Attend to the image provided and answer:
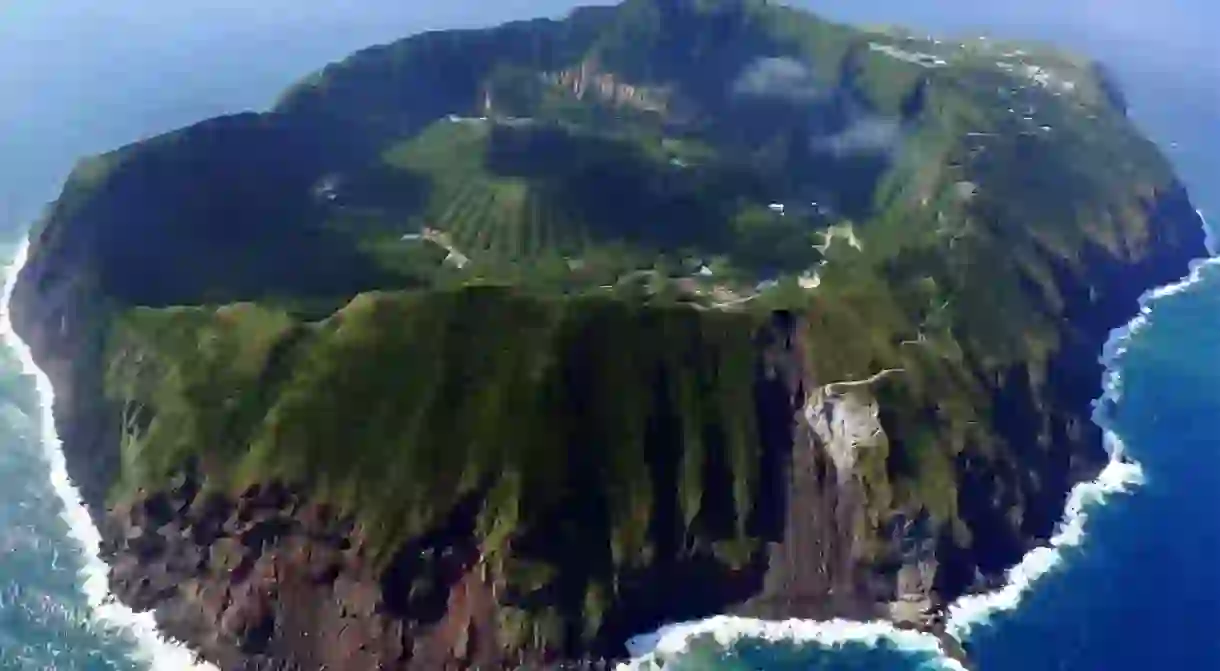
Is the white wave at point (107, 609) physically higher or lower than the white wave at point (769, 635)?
lower

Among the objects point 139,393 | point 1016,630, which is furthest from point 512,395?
point 1016,630

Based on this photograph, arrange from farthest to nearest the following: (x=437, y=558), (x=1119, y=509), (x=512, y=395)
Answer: (x=1119, y=509) → (x=512, y=395) → (x=437, y=558)

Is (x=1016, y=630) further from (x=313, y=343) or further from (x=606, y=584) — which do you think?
(x=313, y=343)

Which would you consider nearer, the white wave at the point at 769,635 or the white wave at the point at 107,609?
the white wave at the point at 107,609

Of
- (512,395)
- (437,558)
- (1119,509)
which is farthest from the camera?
(1119,509)

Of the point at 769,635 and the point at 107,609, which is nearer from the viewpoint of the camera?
the point at 769,635

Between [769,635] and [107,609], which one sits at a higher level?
[769,635]

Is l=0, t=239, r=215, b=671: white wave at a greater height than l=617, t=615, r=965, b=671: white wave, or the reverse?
l=617, t=615, r=965, b=671: white wave

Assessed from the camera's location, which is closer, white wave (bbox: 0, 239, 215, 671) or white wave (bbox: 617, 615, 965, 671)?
white wave (bbox: 0, 239, 215, 671)
